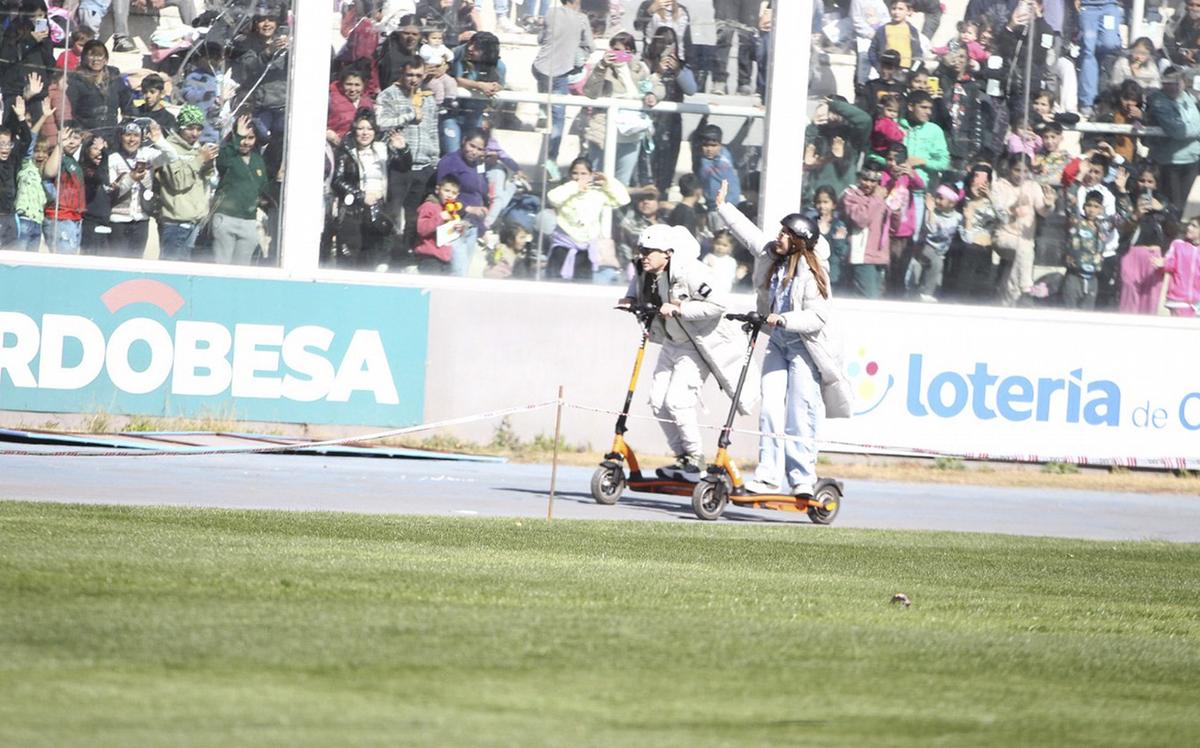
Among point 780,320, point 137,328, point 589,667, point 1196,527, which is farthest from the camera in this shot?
point 137,328

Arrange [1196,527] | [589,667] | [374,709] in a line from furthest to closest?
[1196,527]
[589,667]
[374,709]

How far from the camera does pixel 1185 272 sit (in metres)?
19.6

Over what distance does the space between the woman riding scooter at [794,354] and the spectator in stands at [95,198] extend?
24.2 ft

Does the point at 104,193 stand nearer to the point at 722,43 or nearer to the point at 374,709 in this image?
the point at 722,43

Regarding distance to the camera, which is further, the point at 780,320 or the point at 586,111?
the point at 586,111

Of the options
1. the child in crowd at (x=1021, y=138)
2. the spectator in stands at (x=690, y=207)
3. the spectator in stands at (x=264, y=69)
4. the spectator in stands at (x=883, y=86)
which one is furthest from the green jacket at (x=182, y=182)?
the child in crowd at (x=1021, y=138)

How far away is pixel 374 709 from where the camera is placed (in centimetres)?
512

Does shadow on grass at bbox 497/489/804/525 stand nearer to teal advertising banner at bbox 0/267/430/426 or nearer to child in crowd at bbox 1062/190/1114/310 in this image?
teal advertising banner at bbox 0/267/430/426

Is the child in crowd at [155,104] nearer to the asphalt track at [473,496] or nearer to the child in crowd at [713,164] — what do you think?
the asphalt track at [473,496]

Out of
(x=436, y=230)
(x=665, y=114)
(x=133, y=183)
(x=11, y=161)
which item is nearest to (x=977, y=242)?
(x=665, y=114)

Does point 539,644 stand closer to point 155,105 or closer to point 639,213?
point 639,213

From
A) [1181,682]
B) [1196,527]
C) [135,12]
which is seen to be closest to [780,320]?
[1196,527]

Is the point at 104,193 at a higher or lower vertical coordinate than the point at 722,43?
lower

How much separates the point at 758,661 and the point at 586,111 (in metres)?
12.8
